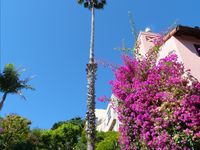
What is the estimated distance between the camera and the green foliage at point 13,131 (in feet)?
110

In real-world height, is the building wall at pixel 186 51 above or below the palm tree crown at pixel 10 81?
below

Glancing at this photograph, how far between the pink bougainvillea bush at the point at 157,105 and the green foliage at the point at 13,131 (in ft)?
68.0

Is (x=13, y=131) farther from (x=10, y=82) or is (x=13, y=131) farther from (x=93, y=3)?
(x=93, y=3)

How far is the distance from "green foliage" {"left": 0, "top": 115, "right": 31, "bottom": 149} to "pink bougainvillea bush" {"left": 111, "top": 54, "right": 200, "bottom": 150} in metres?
20.7

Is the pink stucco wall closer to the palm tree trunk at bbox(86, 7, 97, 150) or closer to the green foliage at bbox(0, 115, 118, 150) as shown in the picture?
the palm tree trunk at bbox(86, 7, 97, 150)

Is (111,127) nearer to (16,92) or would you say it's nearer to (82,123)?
(16,92)

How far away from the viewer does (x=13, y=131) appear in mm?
34438

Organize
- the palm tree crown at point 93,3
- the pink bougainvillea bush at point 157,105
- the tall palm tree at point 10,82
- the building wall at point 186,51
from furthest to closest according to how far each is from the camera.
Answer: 1. the tall palm tree at point 10,82
2. the palm tree crown at point 93,3
3. the building wall at point 186,51
4. the pink bougainvillea bush at point 157,105

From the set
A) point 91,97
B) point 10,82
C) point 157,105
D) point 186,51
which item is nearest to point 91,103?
point 91,97

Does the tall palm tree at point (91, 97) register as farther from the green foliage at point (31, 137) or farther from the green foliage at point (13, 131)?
the green foliage at point (13, 131)

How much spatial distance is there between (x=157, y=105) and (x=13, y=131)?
926 inches

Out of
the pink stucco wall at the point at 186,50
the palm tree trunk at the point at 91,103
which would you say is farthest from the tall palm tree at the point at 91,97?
the pink stucco wall at the point at 186,50

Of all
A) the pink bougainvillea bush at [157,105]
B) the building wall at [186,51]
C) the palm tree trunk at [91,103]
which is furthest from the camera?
the building wall at [186,51]

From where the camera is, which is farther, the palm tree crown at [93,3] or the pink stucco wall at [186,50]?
the palm tree crown at [93,3]
